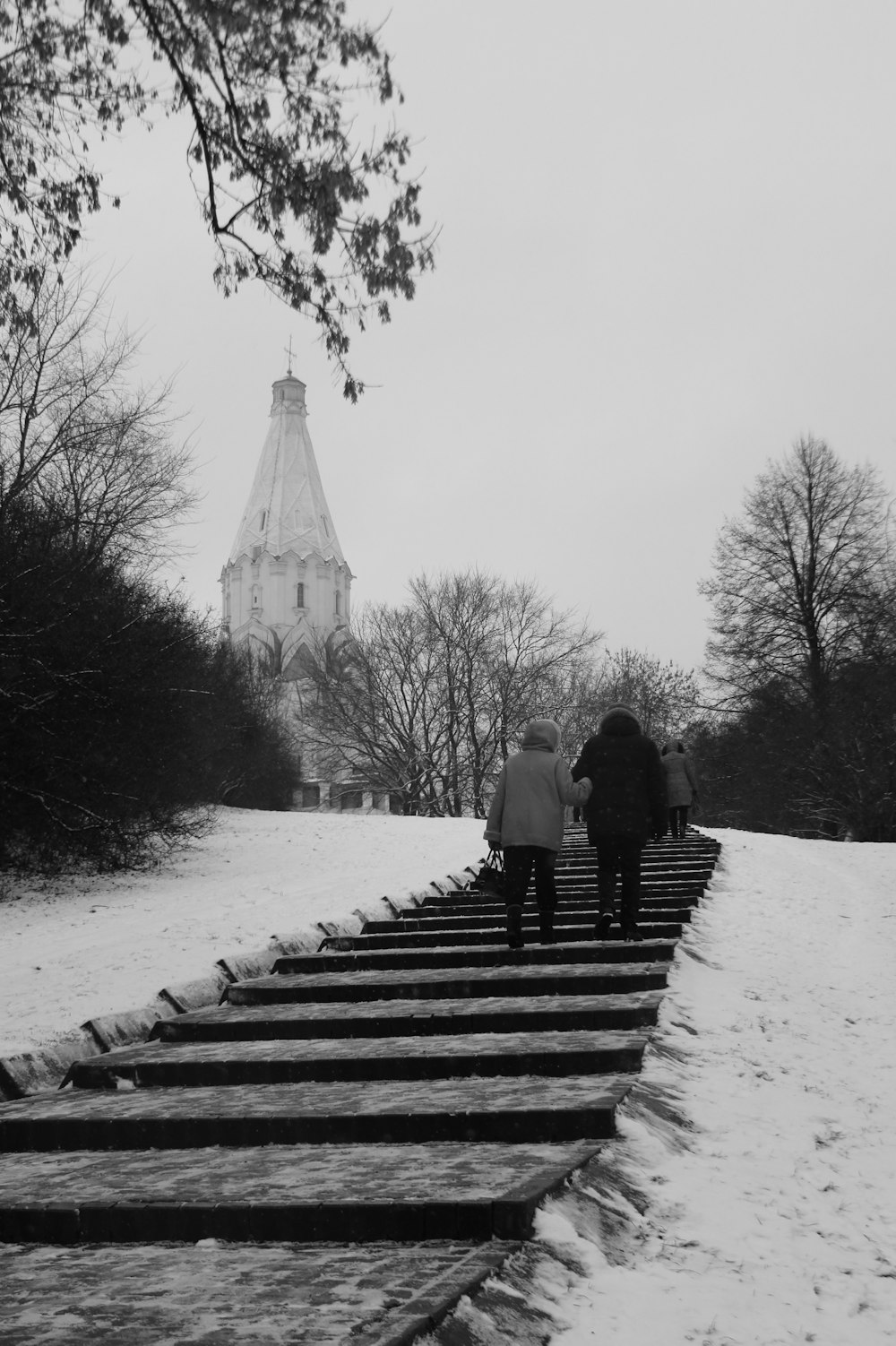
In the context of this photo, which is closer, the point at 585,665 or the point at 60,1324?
the point at 60,1324

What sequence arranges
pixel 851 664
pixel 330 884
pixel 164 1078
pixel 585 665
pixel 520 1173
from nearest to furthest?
pixel 520 1173, pixel 164 1078, pixel 330 884, pixel 851 664, pixel 585 665

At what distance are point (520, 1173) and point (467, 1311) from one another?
1061 mm

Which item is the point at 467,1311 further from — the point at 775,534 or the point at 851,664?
the point at 775,534

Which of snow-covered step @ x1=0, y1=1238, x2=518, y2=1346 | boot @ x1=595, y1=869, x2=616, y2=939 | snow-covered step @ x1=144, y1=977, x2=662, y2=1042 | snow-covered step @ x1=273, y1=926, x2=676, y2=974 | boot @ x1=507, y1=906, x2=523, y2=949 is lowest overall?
snow-covered step @ x1=0, y1=1238, x2=518, y2=1346

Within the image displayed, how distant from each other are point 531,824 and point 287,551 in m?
76.0

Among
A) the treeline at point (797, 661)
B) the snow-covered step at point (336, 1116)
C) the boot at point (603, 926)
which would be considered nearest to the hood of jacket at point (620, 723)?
the boot at point (603, 926)

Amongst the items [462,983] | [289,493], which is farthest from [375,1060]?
[289,493]

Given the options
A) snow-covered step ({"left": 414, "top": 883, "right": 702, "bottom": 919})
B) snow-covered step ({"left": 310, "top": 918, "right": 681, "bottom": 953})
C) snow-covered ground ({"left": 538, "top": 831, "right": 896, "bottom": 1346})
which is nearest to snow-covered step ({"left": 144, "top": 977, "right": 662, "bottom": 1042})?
snow-covered ground ({"left": 538, "top": 831, "right": 896, "bottom": 1346})

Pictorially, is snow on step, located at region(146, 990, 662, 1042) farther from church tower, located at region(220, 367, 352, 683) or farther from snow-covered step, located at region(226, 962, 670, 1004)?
church tower, located at region(220, 367, 352, 683)

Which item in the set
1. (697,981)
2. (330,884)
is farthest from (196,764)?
(697,981)

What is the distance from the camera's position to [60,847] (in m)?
15.6

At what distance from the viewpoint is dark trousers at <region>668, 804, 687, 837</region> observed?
20.0 meters

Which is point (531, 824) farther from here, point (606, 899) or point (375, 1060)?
point (375, 1060)

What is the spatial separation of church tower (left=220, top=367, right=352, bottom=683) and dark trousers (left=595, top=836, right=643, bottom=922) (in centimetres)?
7058
